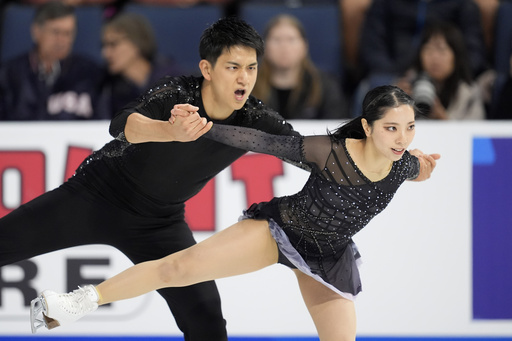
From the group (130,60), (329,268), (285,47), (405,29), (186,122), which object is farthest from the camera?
(405,29)

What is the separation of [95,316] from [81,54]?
2.26m

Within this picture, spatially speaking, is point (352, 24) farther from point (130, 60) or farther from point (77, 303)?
point (77, 303)

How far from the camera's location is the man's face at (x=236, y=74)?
10.7 feet

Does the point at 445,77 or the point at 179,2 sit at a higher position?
the point at 179,2

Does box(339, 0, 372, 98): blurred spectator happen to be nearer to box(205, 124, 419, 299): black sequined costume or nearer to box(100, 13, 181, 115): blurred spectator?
box(100, 13, 181, 115): blurred spectator

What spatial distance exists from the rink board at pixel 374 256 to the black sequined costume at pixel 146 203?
0.87 meters

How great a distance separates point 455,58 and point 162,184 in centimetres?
271

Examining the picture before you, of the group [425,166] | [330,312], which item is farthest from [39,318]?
[425,166]

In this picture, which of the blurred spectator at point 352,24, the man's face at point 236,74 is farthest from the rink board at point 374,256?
the blurred spectator at point 352,24

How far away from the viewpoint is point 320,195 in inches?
128

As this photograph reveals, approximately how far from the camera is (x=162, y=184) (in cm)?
352

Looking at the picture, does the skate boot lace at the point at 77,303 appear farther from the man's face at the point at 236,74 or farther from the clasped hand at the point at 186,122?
the man's face at the point at 236,74

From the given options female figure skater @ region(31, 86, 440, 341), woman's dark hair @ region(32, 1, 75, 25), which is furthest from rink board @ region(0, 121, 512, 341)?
woman's dark hair @ region(32, 1, 75, 25)

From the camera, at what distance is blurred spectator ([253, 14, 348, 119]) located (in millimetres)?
5301
